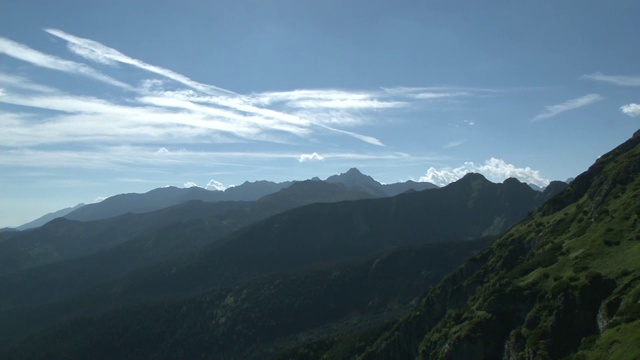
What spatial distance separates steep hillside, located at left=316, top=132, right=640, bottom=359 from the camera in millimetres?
73375

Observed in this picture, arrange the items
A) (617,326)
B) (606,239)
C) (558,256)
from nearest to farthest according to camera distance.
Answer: (617,326) → (606,239) → (558,256)

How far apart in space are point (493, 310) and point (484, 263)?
4549 cm

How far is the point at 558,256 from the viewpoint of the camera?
100812 mm

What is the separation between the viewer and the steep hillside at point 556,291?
73375 mm

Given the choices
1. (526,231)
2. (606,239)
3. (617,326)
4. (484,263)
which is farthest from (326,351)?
(617,326)

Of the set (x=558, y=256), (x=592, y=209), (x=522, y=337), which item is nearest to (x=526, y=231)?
(x=592, y=209)

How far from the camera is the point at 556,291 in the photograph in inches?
3329

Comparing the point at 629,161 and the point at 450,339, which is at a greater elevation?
the point at 629,161

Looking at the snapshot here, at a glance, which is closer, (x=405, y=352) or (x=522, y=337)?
(x=522, y=337)

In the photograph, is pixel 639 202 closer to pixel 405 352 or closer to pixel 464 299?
pixel 464 299

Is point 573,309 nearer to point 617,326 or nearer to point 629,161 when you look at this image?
point 617,326

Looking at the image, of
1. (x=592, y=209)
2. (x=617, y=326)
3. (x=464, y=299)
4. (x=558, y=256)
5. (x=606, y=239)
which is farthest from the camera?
(x=464, y=299)

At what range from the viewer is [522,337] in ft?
276

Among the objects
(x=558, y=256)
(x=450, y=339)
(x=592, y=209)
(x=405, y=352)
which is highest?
(x=592, y=209)
